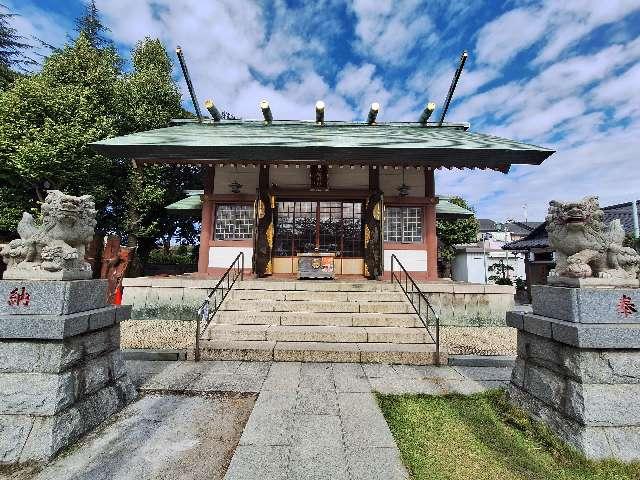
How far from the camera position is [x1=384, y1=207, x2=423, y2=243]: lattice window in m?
11.1

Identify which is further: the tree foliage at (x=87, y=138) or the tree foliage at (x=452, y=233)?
the tree foliage at (x=452, y=233)

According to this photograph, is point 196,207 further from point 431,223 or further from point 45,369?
point 45,369

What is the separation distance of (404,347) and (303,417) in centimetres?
309

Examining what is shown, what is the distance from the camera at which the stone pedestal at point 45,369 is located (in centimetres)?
285

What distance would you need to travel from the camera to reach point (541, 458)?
9.24 feet

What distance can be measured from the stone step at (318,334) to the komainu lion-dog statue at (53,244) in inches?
127

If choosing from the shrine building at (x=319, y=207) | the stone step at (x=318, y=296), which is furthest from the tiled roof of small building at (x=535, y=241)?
the stone step at (x=318, y=296)

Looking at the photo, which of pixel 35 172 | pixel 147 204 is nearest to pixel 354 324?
pixel 147 204

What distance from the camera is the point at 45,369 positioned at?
3.00 metres

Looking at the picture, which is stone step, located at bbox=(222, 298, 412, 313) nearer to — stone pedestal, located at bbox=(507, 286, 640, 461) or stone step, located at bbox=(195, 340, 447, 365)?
stone step, located at bbox=(195, 340, 447, 365)

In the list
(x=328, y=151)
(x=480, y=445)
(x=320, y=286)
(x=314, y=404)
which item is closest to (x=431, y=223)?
(x=328, y=151)

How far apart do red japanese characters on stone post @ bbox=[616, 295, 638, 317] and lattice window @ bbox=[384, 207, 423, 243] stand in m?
7.96

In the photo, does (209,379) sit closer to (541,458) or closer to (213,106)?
(541,458)

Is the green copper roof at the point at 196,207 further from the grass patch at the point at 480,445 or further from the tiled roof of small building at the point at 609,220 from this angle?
the grass patch at the point at 480,445
